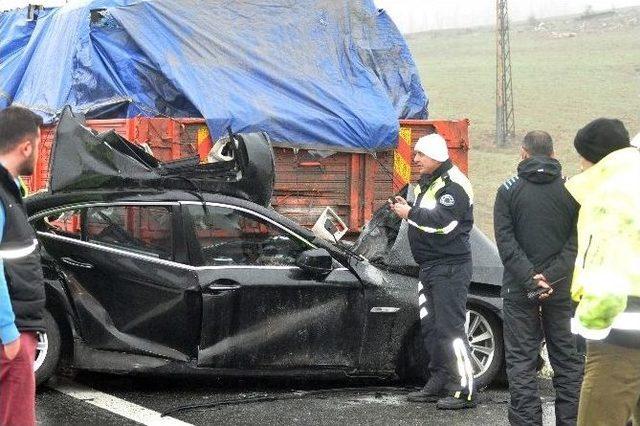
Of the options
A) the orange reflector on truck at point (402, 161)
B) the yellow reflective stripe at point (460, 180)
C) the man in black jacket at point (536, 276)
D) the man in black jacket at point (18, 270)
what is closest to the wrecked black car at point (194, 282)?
the yellow reflective stripe at point (460, 180)

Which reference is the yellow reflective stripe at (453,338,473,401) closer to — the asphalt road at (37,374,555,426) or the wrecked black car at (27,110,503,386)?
the asphalt road at (37,374,555,426)

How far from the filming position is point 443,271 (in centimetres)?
659

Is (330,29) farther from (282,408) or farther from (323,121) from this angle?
(282,408)

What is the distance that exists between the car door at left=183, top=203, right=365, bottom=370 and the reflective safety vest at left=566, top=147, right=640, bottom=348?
8.92ft

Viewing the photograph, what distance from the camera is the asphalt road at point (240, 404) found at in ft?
20.2

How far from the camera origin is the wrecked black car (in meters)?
6.45

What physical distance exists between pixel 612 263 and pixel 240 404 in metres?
3.26

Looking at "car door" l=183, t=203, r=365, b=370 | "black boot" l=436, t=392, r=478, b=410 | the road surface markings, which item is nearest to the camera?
the road surface markings

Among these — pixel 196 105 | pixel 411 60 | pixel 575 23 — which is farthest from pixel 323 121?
pixel 575 23

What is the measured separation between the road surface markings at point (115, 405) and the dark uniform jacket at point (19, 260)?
2143mm

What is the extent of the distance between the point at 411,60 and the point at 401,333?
16.2 feet

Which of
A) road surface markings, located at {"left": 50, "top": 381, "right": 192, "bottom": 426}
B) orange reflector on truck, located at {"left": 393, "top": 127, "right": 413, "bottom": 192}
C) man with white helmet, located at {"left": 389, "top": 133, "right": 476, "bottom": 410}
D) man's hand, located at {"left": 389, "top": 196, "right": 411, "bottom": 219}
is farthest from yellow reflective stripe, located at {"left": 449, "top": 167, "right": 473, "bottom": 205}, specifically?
orange reflector on truck, located at {"left": 393, "top": 127, "right": 413, "bottom": 192}

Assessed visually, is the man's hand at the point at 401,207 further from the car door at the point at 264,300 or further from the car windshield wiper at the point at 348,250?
the car door at the point at 264,300

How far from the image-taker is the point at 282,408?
6.45 metres
